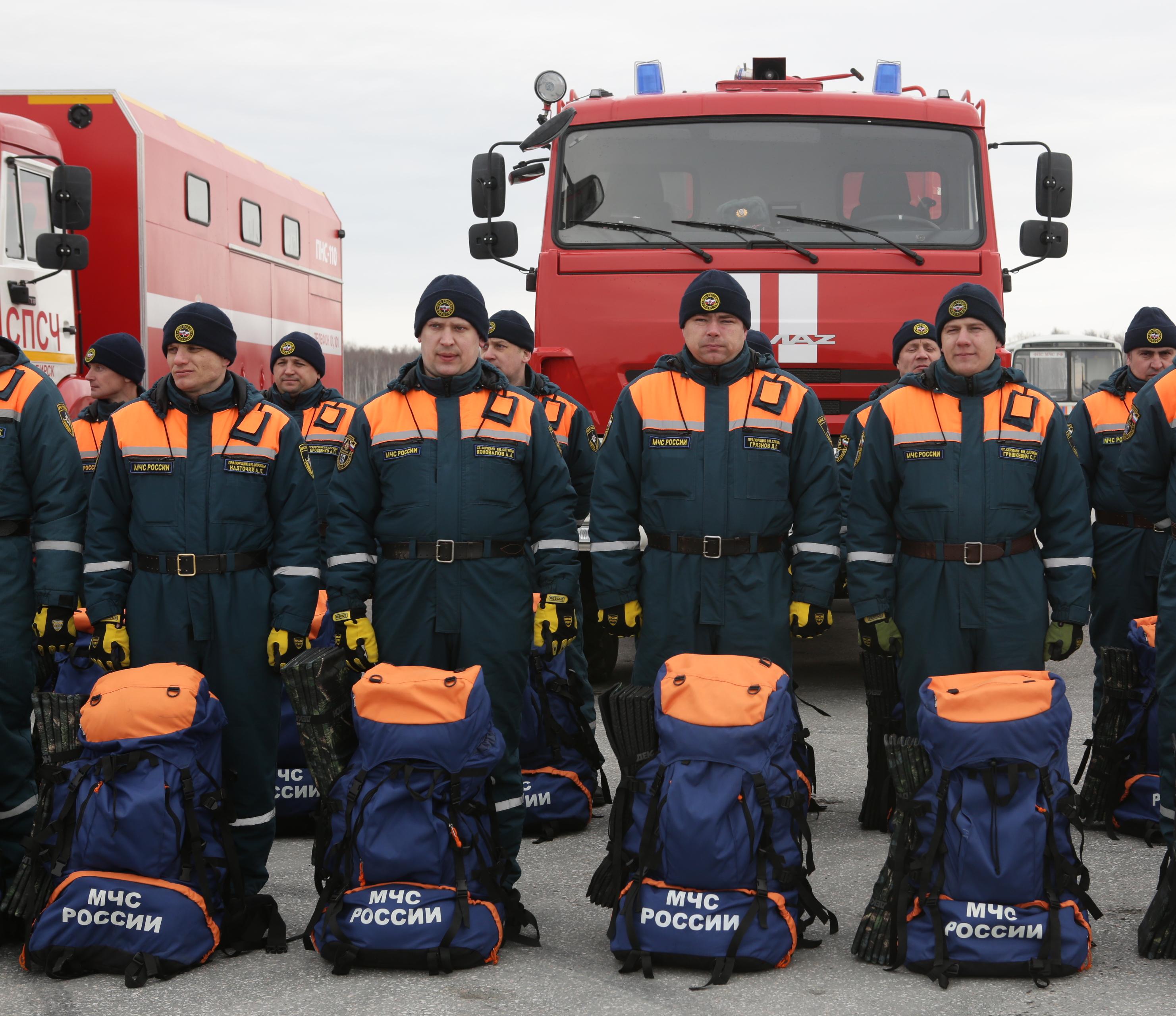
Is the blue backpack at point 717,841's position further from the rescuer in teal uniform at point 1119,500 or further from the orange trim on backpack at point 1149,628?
the rescuer in teal uniform at point 1119,500

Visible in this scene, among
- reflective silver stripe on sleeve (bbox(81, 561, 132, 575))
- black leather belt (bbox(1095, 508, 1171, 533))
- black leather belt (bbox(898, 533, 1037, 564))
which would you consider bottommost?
reflective silver stripe on sleeve (bbox(81, 561, 132, 575))

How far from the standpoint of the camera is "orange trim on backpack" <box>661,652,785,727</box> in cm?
409

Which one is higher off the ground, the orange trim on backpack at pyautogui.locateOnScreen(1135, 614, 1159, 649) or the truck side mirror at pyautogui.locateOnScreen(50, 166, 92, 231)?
the truck side mirror at pyautogui.locateOnScreen(50, 166, 92, 231)

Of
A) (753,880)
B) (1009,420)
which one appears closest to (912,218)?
(1009,420)

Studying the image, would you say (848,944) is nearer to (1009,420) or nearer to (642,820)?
(642,820)

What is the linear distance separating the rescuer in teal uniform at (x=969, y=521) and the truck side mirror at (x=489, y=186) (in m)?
3.71

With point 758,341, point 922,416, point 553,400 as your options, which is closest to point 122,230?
point 553,400

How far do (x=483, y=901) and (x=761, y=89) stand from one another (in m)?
5.41

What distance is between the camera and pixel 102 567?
446 centimetres

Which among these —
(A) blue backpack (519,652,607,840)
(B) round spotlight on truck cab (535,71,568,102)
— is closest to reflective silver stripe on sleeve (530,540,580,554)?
(A) blue backpack (519,652,607,840)

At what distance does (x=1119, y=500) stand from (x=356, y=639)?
3.63m

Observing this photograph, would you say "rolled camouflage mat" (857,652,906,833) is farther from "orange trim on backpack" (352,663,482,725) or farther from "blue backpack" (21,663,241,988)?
"blue backpack" (21,663,241,988)

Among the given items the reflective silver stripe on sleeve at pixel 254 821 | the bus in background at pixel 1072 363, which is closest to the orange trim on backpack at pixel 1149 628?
the reflective silver stripe on sleeve at pixel 254 821

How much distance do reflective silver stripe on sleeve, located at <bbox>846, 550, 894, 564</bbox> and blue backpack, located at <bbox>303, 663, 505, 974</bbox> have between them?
1418 mm
